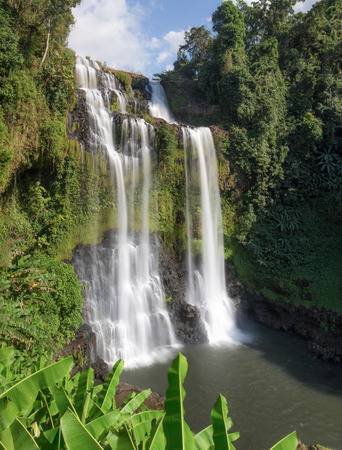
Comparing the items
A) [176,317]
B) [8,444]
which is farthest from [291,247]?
[8,444]

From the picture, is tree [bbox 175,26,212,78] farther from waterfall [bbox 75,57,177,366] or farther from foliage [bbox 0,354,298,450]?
foliage [bbox 0,354,298,450]

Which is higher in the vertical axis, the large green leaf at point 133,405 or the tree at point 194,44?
the tree at point 194,44

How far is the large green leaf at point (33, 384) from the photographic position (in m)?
3.04

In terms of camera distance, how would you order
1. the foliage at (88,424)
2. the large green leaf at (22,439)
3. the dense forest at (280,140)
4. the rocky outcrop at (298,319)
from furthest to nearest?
the dense forest at (280,140)
the rocky outcrop at (298,319)
the large green leaf at (22,439)
the foliage at (88,424)

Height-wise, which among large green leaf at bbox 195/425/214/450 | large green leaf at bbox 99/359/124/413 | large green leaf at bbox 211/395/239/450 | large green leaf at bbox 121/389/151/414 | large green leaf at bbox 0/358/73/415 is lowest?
large green leaf at bbox 195/425/214/450

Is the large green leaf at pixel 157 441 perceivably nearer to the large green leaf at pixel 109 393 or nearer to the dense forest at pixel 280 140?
the large green leaf at pixel 109 393

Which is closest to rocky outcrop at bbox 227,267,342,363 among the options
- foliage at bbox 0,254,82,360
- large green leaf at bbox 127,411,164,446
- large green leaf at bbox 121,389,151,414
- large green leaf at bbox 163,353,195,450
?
foliage at bbox 0,254,82,360

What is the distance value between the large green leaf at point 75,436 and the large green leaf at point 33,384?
2.25 feet

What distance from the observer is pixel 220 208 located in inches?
724

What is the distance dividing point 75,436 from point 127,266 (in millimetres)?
12556

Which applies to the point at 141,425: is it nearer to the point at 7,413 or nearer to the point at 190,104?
the point at 7,413

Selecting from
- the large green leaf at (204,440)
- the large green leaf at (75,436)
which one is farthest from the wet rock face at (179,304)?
the large green leaf at (75,436)

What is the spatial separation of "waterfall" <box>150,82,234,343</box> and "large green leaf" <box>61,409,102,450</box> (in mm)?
13919

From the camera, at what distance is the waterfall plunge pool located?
391 inches
